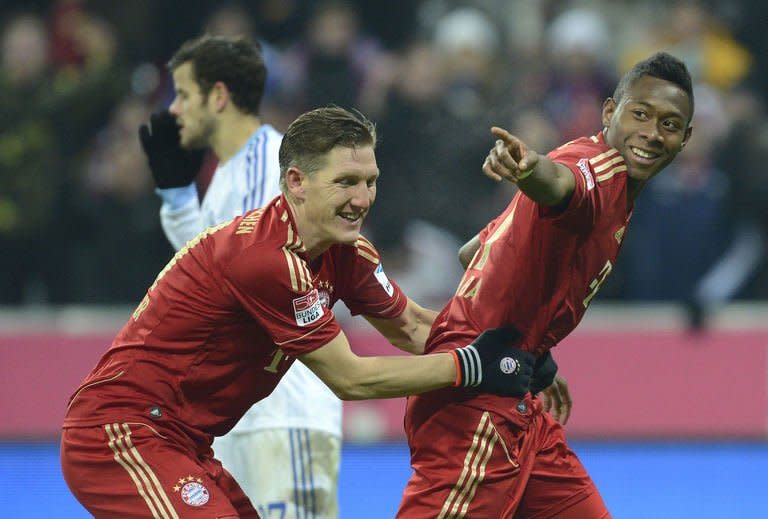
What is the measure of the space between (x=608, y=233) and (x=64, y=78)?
22.0 ft

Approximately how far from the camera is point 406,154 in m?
9.64

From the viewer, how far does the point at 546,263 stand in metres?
4.32

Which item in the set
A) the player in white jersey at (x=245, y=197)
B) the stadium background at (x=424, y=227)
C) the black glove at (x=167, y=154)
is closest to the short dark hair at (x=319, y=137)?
the player in white jersey at (x=245, y=197)

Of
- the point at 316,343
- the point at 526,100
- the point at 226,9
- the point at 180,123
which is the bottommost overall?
the point at 316,343

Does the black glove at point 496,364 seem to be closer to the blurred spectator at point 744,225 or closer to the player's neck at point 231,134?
the player's neck at point 231,134

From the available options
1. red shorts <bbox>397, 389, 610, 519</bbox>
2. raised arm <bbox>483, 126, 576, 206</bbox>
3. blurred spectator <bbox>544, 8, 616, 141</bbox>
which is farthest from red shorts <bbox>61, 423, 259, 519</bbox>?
blurred spectator <bbox>544, 8, 616, 141</bbox>

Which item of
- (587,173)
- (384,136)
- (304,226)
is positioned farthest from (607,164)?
(384,136)

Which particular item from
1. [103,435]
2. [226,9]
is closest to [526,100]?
[226,9]

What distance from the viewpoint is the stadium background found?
959 cm

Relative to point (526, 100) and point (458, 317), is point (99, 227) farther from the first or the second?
point (458, 317)

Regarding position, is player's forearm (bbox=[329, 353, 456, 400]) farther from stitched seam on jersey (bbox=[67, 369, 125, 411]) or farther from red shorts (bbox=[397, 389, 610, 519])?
stitched seam on jersey (bbox=[67, 369, 125, 411])

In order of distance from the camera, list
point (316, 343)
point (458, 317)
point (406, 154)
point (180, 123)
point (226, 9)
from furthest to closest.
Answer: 1. point (226, 9)
2. point (406, 154)
3. point (180, 123)
4. point (458, 317)
5. point (316, 343)

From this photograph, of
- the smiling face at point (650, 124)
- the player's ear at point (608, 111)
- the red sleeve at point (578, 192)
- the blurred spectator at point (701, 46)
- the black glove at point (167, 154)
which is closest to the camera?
the red sleeve at point (578, 192)

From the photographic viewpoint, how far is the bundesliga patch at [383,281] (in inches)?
181
